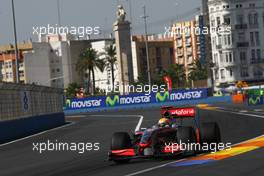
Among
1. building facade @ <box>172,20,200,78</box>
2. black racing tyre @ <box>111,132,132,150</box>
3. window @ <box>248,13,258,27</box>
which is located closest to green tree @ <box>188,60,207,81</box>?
building facade @ <box>172,20,200,78</box>

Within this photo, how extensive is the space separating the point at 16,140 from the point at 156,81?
125813mm

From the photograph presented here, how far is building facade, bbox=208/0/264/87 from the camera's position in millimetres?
111562

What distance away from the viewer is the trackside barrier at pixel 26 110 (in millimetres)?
33938

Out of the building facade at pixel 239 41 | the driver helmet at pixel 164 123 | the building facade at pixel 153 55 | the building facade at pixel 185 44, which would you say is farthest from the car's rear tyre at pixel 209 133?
the building facade at pixel 153 55

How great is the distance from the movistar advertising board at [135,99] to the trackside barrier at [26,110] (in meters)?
29.6

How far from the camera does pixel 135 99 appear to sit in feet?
263

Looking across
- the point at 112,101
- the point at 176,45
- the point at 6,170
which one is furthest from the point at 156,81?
the point at 6,170

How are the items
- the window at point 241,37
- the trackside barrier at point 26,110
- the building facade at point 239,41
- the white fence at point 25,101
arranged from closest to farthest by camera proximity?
1. the trackside barrier at point 26,110
2. the white fence at point 25,101
3. the building facade at point 239,41
4. the window at point 241,37

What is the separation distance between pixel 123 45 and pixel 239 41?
83.6ft

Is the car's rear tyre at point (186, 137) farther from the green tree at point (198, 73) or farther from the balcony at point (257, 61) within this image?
the green tree at point (198, 73)

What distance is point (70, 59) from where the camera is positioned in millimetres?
191875

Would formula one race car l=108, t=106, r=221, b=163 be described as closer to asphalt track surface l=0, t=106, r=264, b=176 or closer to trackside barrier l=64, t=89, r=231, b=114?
asphalt track surface l=0, t=106, r=264, b=176

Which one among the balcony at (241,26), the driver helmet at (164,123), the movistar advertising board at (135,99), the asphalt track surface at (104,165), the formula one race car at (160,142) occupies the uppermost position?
the balcony at (241,26)

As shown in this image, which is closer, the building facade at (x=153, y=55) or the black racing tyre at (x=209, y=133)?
the black racing tyre at (x=209, y=133)
